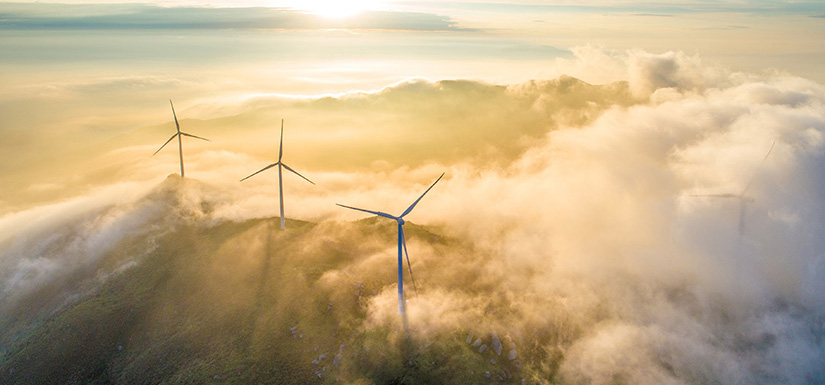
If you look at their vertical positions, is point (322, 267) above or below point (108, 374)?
above

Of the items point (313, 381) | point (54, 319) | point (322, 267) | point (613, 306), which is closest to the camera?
point (313, 381)

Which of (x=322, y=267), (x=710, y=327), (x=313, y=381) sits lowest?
(x=710, y=327)

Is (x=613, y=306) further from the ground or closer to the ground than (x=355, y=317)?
closer to the ground

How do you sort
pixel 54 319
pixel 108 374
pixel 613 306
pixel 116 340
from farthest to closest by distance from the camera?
pixel 613 306, pixel 54 319, pixel 116 340, pixel 108 374

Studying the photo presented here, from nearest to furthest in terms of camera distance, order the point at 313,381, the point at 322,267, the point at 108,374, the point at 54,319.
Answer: the point at 313,381 → the point at 108,374 → the point at 54,319 → the point at 322,267

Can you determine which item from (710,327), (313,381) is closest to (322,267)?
(313,381)

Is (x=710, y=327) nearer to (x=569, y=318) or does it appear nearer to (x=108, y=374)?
(x=569, y=318)

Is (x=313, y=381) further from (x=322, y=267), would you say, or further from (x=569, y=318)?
(x=569, y=318)

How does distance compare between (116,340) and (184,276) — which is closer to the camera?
(116,340)

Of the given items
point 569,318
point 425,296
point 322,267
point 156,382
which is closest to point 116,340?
point 156,382
